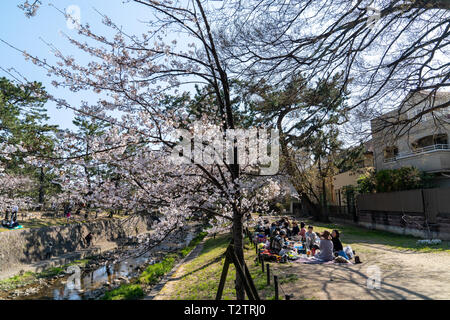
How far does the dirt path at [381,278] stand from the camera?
18.4ft

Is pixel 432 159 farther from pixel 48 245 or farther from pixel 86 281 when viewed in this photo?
pixel 48 245

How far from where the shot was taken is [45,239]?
19578mm

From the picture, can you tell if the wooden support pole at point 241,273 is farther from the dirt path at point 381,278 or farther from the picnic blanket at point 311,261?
the picnic blanket at point 311,261

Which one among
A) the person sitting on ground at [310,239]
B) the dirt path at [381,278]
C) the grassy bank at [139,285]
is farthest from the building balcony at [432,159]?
the grassy bank at [139,285]

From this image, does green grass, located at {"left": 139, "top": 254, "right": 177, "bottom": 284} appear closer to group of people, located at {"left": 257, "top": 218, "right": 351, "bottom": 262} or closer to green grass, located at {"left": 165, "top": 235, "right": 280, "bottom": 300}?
green grass, located at {"left": 165, "top": 235, "right": 280, "bottom": 300}

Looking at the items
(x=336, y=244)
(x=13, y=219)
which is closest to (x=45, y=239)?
(x=13, y=219)

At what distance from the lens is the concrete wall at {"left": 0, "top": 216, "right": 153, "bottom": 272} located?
53.3 ft

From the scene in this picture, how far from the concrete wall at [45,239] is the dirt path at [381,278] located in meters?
7.63

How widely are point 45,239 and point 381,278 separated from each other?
20.7 m

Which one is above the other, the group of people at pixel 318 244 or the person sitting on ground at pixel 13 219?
the person sitting on ground at pixel 13 219

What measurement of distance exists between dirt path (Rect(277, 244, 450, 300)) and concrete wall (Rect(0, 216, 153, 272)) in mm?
7634

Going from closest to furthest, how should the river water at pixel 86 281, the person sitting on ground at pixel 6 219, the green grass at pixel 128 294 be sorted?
the green grass at pixel 128 294 < the river water at pixel 86 281 < the person sitting on ground at pixel 6 219

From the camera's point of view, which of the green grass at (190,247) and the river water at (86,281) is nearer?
the river water at (86,281)

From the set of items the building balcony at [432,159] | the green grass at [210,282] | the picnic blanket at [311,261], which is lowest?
the green grass at [210,282]
